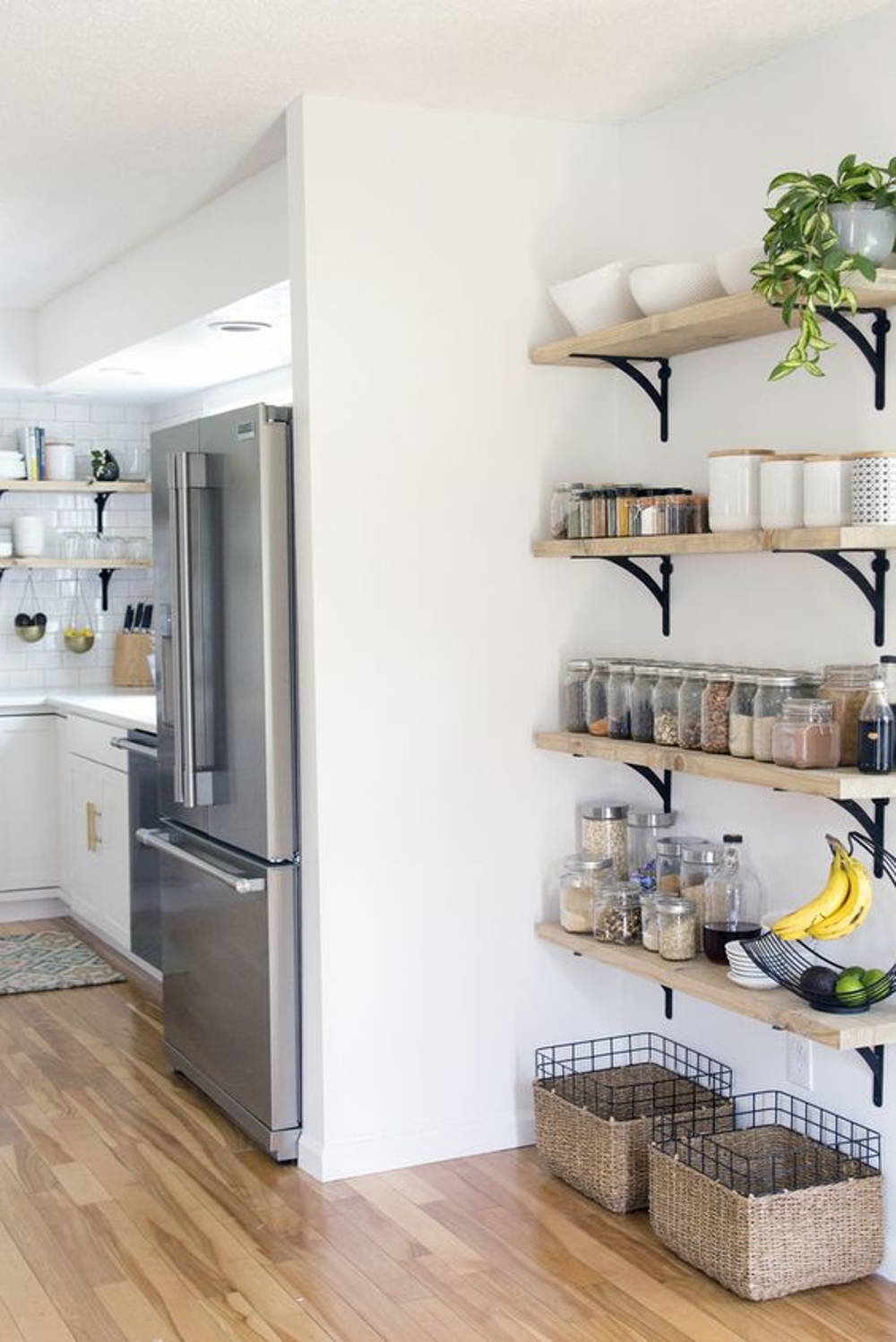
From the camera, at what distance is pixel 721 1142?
3.56 meters

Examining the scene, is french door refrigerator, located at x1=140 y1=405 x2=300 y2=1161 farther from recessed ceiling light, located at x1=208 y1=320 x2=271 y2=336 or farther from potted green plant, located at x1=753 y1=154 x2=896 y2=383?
potted green plant, located at x1=753 y1=154 x2=896 y2=383

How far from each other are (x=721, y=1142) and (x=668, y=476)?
5.01ft

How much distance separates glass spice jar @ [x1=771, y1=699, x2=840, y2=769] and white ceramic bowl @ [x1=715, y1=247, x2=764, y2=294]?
0.84 metres

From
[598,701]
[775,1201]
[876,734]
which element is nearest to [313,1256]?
[775,1201]

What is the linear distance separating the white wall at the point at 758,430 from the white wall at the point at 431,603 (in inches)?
6.9

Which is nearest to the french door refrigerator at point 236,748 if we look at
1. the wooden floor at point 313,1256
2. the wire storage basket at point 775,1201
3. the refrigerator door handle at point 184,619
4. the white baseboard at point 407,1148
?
the refrigerator door handle at point 184,619

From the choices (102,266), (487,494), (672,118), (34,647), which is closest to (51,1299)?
(487,494)

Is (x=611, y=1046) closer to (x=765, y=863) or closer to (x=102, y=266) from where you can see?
(x=765, y=863)

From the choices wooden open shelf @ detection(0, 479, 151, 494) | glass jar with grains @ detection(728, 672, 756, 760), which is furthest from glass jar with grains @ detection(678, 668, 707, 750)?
wooden open shelf @ detection(0, 479, 151, 494)

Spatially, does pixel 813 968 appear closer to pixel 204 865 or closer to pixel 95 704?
pixel 204 865

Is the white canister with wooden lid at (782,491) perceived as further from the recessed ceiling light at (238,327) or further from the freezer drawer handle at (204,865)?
the recessed ceiling light at (238,327)

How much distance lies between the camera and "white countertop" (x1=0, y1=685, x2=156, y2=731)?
5773 mm

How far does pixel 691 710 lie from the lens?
11.8ft

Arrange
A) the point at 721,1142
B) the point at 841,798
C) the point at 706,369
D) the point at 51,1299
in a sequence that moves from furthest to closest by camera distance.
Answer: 1. the point at 706,369
2. the point at 721,1142
3. the point at 51,1299
4. the point at 841,798
